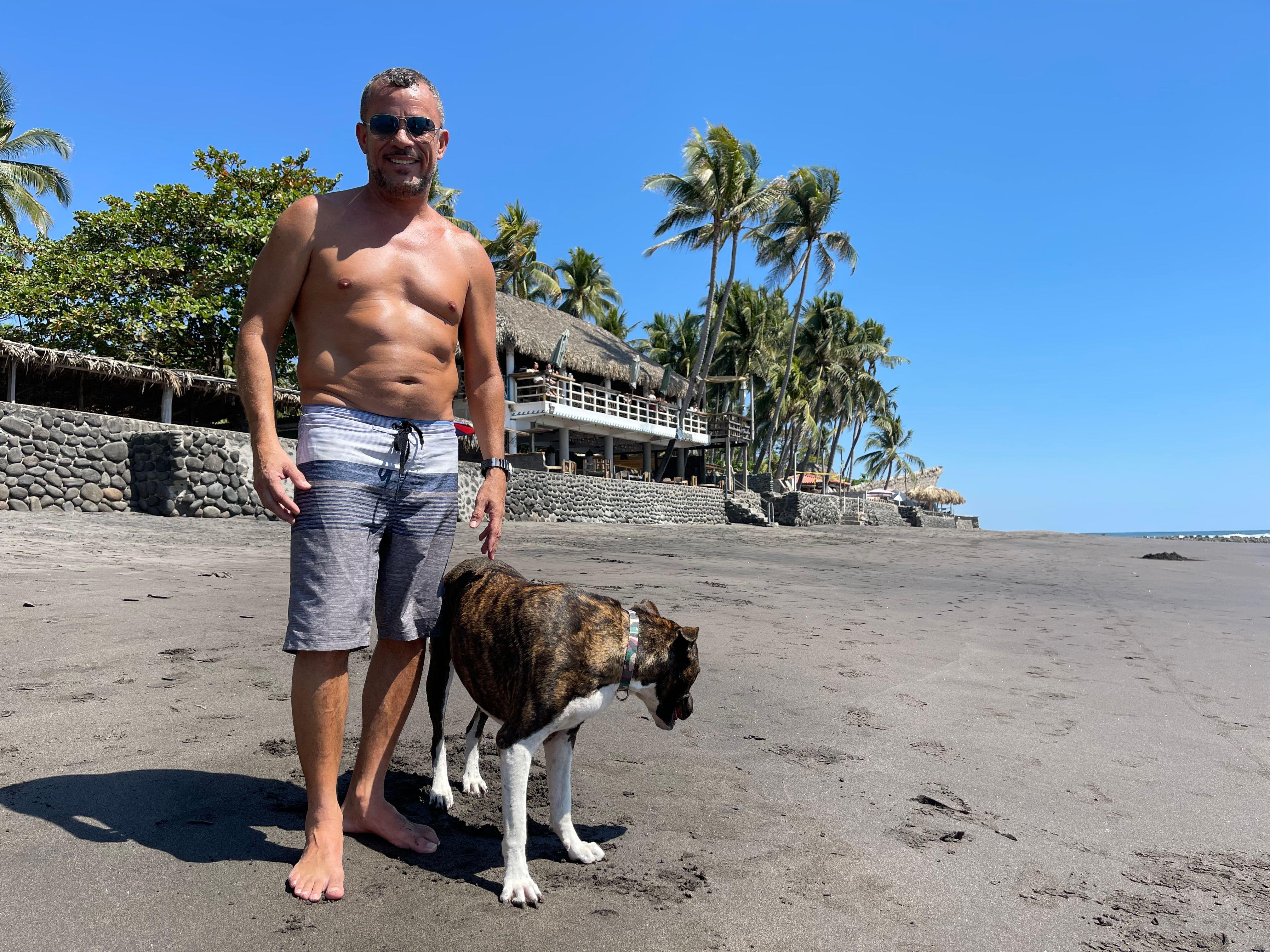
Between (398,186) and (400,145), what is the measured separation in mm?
131

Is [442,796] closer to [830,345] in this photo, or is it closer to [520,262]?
[520,262]

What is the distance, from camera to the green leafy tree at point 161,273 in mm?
19391

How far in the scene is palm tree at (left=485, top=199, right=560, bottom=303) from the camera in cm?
3722

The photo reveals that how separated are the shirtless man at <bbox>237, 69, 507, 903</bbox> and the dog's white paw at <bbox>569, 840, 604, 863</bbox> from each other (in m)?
0.46

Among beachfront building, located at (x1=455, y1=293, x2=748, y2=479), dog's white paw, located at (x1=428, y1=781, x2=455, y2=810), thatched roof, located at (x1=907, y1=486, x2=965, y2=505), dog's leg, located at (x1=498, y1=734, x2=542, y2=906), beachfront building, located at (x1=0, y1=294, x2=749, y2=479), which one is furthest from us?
thatched roof, located at (x1=907, y1=486, x2=965, y2=505)

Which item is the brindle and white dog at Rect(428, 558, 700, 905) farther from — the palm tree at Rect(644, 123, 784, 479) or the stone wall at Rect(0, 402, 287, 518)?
the palm tree at Rect(644, 123, 784, 479)

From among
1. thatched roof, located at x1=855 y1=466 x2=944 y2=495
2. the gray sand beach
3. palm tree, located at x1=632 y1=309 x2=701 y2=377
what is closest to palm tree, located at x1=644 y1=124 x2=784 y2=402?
palm tree, located at x1=632 y1=309 x2=701 y2=377

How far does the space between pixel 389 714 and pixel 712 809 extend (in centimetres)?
130

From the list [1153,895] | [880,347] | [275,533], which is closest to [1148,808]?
[1153,895]

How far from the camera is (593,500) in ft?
80.2

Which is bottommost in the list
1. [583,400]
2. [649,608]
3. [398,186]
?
[649,608]

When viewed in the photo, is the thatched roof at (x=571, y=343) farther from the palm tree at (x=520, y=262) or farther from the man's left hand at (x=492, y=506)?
the man's left hand at (x=492, y=506)

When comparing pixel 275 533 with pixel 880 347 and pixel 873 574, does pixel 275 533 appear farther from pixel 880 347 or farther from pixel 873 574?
pixel 880 347

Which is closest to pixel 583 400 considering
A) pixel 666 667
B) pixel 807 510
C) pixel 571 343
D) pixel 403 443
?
pixel 571 343
